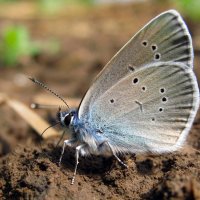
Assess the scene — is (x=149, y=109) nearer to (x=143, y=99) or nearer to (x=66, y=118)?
(x=143, y=99)

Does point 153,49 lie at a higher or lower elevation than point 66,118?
higher

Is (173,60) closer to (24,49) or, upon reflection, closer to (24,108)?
(24,108)

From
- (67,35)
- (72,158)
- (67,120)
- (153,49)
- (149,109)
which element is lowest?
(67,35)

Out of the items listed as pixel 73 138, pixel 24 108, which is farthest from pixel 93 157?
pixel 24 108

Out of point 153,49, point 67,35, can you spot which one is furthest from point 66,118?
point 67,35

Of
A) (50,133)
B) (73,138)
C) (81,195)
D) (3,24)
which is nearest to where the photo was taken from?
(81,195)

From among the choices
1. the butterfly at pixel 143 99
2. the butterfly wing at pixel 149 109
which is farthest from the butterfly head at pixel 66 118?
the butterfly wing at pixel 149 109

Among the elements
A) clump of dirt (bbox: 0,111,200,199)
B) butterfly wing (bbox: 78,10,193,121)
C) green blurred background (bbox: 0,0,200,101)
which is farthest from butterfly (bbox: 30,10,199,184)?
green blurred background (bbox: 0,0,200,101)

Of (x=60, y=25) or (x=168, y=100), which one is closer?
(x=168, y=100)
